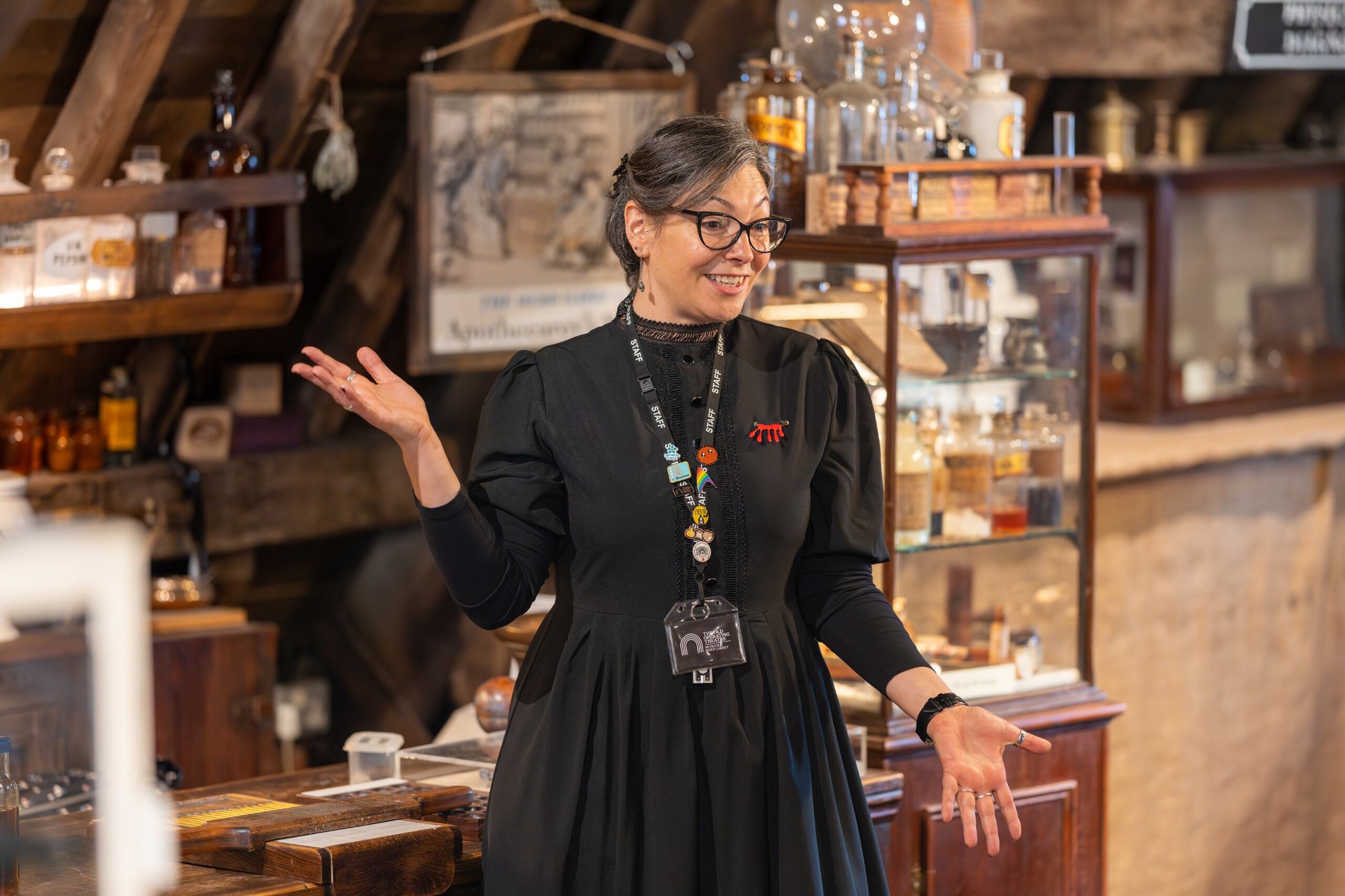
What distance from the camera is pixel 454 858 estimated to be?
235cm

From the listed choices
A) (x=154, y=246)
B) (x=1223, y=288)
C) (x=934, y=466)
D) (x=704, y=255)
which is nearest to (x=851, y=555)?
(x=704, y=255)

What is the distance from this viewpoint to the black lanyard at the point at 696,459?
2.13 m

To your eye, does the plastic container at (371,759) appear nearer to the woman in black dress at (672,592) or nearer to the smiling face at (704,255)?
the woman in black dress at (672,592)

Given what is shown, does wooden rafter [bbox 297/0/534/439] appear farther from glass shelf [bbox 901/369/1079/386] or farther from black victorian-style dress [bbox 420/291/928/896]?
black victorian-style dress [bbox 420/291/928/896]

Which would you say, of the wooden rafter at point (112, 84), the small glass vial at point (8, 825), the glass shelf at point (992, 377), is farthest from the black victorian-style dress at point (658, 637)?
the wooden rafter at point (112, 84)

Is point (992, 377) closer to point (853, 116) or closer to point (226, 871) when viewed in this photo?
point (853, 116)

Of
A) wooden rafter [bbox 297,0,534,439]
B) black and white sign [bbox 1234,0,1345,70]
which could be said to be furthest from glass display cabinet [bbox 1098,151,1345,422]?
wooden rafter [bbox 297,0,534,439]

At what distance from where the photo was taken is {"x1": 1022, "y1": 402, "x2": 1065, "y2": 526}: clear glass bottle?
3.37m

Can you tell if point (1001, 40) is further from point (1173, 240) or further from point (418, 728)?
point (418, 728)

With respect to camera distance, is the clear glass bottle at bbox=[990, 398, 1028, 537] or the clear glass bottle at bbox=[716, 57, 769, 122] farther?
the clear glass bottle at bbox=[990, 398, 1028, 537]

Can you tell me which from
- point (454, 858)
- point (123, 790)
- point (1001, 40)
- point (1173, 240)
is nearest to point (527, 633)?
point (454, 858)

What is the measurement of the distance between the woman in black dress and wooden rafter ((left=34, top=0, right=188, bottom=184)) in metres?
1.79

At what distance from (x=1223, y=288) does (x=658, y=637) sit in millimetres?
4671

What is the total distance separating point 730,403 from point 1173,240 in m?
4.10
